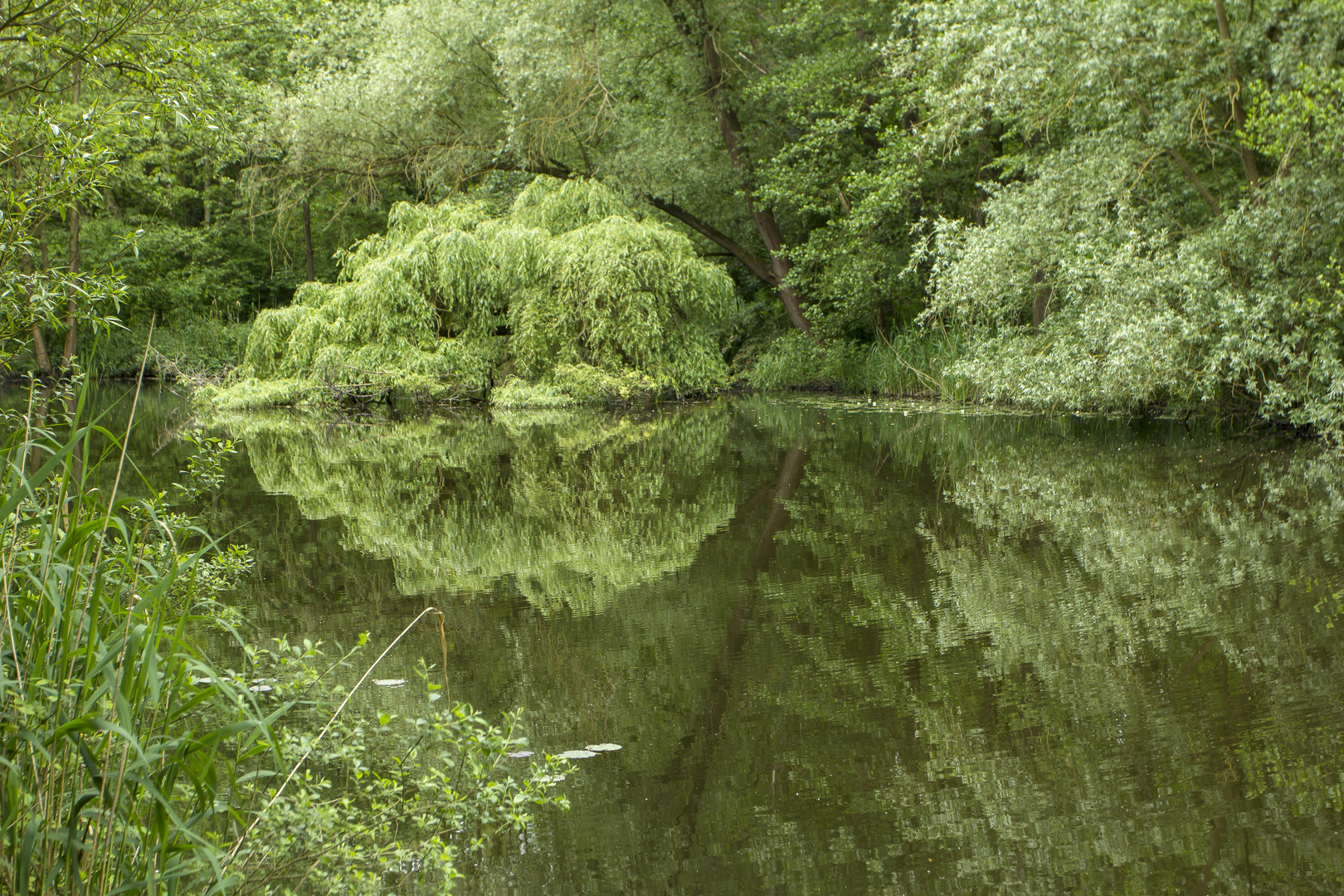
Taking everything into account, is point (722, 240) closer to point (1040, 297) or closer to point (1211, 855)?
point (1040, 297)

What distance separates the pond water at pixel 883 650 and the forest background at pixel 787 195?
1.84 metres

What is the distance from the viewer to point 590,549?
700 centimetres

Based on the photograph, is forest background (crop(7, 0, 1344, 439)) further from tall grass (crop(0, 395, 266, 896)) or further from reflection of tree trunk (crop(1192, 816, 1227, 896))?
reflection of tree trunk (crop(1192, 816, 1227, 896))

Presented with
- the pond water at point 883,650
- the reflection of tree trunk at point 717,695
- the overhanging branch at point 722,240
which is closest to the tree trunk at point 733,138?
the overhanging branch at point 722,240

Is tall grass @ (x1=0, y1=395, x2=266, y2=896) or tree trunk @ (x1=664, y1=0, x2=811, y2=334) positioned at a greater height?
tree trunk @ (x1=664, y1=0, x2=811, y2=334)

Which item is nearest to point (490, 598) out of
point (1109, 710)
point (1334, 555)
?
point (1109, 710)

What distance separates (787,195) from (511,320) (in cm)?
482

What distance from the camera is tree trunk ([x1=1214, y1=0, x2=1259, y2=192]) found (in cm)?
992

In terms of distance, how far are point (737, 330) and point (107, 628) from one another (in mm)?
19375

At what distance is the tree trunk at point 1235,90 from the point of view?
391 inches

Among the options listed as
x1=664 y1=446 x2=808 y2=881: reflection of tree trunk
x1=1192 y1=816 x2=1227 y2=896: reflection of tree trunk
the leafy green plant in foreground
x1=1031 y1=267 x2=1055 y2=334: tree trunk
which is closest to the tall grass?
the leafy green plant in foreground

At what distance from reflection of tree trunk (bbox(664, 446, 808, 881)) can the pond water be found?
2cm

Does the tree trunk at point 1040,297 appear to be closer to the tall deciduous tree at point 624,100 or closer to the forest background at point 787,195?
the forest background at point 787,195

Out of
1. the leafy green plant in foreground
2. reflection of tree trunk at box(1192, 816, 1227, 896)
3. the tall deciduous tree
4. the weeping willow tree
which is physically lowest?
the leafy green plant in foreground
